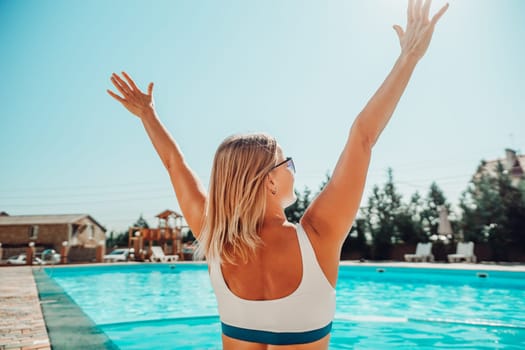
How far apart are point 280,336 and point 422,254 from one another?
21.0m

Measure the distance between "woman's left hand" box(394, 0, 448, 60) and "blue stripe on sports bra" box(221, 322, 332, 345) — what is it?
31.9 inches

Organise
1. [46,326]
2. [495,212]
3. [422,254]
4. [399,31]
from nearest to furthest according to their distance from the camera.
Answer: [399,31] < [46,326] < [495,212] < [422,254]

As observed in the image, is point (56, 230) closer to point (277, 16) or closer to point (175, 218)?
point (175, 218)

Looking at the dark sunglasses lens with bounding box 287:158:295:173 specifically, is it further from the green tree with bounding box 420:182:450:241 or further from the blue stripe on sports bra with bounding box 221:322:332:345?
the green tree with bounding box 420:182:450:241

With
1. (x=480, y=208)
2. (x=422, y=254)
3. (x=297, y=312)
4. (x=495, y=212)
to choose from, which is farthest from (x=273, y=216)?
(x=480, y=208)

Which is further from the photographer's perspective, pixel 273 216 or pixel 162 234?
pixel 162 234

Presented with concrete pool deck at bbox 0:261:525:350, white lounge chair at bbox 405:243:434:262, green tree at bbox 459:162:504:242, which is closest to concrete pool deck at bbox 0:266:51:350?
concrete pool deck at bbox 0:261:525:350

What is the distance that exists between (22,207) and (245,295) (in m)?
76.1

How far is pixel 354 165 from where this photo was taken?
943 millimetres

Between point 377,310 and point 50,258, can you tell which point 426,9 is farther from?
point 50,258

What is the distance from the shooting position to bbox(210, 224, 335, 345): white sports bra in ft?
3.03

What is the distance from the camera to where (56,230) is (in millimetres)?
34969

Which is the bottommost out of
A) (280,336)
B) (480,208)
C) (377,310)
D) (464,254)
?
(377,310)

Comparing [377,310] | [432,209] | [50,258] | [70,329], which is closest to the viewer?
[70,329]
